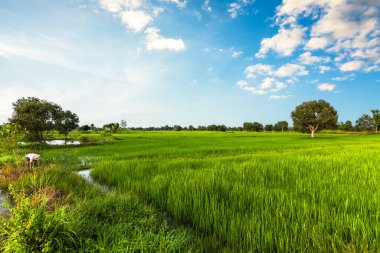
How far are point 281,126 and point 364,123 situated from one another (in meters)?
35.8

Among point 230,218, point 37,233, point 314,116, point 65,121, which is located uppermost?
point 314,116

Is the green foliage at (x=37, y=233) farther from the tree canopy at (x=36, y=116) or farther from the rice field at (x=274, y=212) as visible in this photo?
the tree canopy at (x=36, y=116)

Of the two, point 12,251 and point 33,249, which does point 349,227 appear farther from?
point 12,251

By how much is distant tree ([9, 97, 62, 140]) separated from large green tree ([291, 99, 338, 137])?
4711 centimetres

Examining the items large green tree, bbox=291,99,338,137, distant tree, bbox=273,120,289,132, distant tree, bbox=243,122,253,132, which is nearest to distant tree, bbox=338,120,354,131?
distant tree, bbox=273,120,289,132

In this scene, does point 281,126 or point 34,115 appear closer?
point 34,115

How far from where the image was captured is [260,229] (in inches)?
142

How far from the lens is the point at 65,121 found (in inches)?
1174

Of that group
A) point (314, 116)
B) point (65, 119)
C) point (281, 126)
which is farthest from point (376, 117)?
point (65, 119)

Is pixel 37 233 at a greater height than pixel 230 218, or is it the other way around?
pixel 37 233

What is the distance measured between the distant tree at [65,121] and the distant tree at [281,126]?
349ft

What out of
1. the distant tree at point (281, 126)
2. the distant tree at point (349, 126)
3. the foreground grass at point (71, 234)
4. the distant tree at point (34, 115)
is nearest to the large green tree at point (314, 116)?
the distant tree at point (34, 115)

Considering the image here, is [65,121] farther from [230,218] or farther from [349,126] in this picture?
[349,126]

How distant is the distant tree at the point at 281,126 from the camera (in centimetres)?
11738
